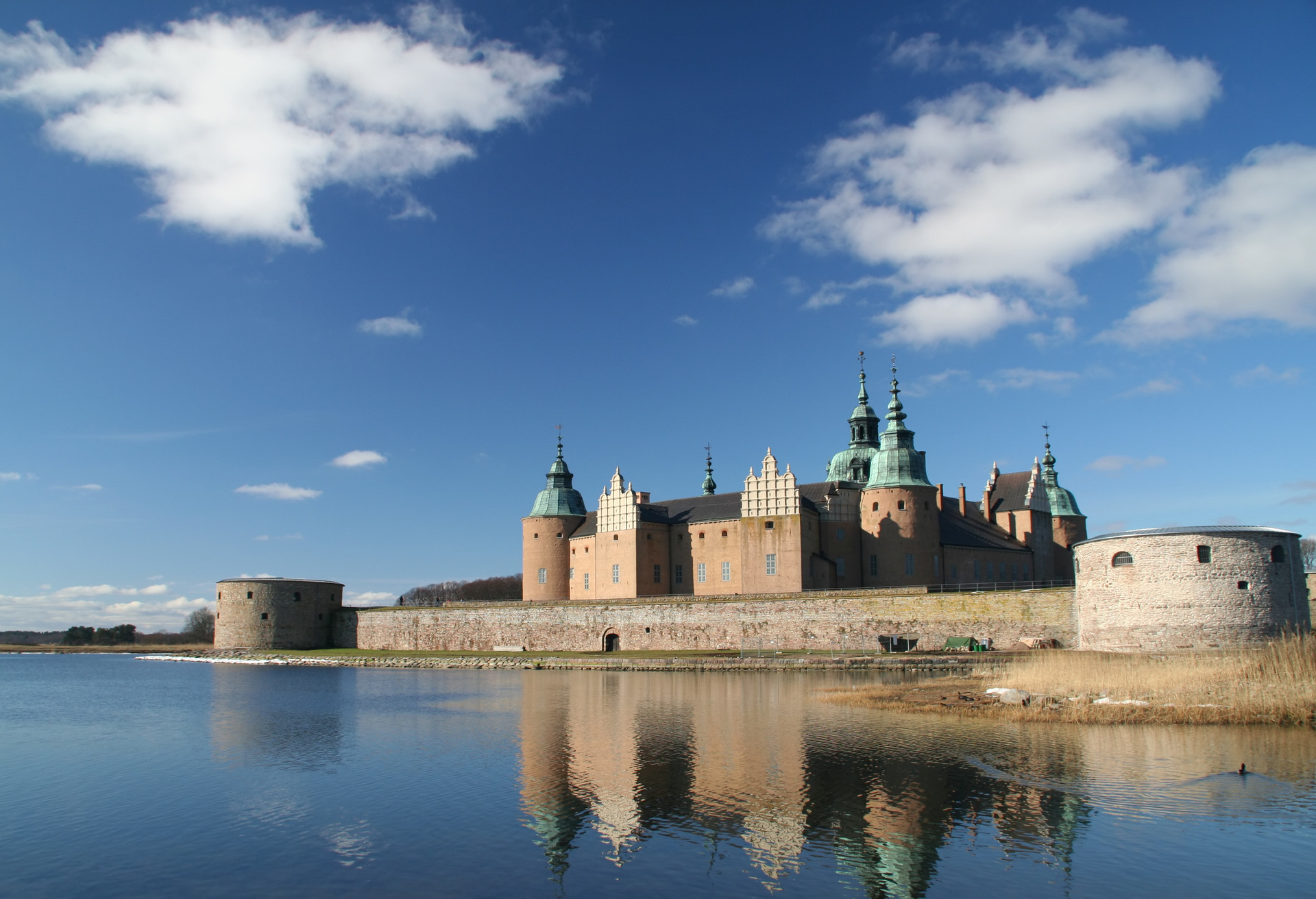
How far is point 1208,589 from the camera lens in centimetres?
3161

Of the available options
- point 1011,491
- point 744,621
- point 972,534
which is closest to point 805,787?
point 744,621

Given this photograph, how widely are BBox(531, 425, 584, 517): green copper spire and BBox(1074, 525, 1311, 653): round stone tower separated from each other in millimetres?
36019

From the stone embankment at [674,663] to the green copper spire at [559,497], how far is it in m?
13.2

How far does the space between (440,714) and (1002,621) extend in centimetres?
2523

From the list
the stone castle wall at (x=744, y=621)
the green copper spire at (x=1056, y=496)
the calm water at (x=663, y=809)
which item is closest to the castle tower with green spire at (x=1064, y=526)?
the green copper spire at (x=1056, y=496)

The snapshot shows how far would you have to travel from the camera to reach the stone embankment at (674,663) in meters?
35.0

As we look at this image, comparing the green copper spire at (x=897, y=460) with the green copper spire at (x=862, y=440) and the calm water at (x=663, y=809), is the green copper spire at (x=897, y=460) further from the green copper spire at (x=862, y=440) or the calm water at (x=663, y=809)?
the calm water at (x=663, y=809)

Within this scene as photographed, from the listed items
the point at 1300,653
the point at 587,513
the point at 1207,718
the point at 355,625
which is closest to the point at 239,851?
the point at 1207,718

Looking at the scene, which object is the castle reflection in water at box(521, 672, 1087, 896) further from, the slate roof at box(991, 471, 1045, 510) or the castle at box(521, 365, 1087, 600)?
the slate roof at box(991, 471, 1045, 510)

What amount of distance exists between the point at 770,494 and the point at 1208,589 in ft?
76.5

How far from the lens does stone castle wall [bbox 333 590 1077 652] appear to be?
39156 mm

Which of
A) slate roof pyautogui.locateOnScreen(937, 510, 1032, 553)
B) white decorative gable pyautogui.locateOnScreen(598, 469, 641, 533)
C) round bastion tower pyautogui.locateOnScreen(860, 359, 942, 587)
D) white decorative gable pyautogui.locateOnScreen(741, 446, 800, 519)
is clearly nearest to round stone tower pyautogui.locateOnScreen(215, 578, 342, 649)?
white decorative gable pyautogui.locateOnScreen(598, 469, 641, 533)

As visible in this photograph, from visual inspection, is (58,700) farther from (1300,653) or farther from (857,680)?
(1300,653)

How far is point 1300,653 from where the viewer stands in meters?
20.7
